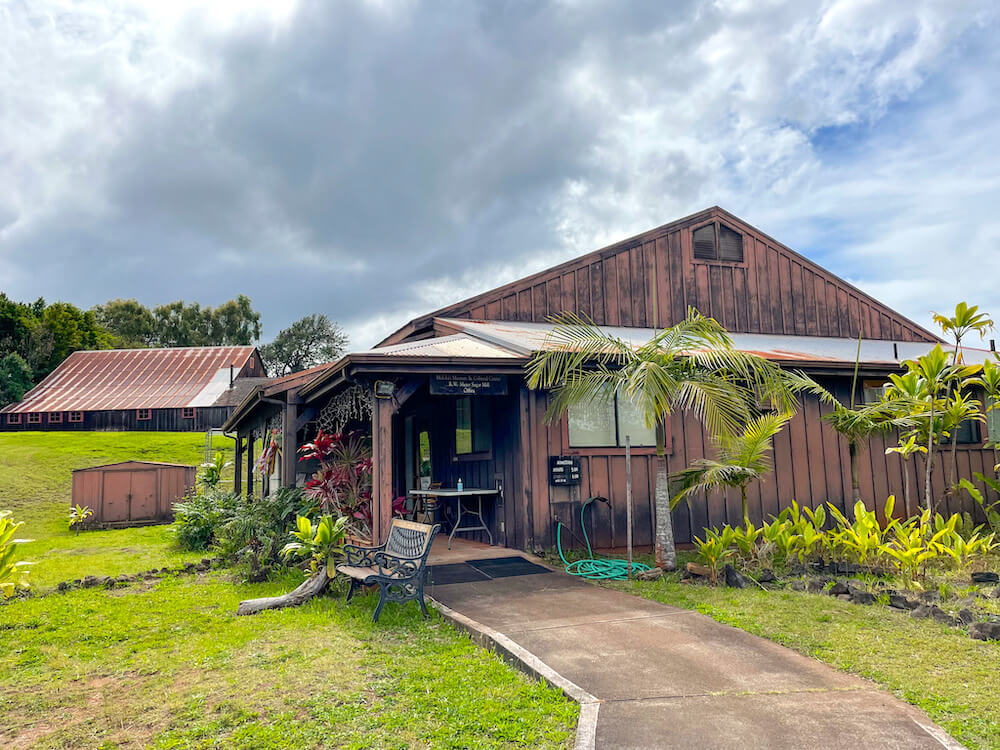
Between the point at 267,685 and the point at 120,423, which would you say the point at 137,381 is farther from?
the point at 267,685

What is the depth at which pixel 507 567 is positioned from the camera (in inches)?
305

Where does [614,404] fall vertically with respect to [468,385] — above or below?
below

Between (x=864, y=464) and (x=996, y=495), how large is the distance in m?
2.53

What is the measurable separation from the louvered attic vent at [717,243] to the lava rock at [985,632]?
400 inches

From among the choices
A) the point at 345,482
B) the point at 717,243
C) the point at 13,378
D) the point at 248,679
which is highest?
the point at 13,378

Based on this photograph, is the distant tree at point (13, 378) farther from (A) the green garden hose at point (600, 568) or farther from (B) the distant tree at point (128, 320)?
(A) the green garden hose at point (600, 568)

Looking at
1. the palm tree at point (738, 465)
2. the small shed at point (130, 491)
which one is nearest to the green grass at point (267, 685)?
the palm tree at point (738, 465)

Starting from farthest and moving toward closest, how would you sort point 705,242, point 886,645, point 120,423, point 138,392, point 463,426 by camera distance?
point 138,392 < point 120,423 < point 705,242 < point 463,426 < point 886,645

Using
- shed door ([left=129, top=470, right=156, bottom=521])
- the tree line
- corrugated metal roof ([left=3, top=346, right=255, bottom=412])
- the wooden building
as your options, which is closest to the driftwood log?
the wooden building

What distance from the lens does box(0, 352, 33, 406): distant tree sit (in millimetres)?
40500

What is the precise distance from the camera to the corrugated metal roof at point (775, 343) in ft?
31.8

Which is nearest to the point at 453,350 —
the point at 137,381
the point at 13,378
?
the point at 137,381

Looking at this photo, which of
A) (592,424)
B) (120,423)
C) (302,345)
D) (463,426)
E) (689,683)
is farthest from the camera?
(302,345)

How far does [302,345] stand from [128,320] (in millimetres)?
15055
